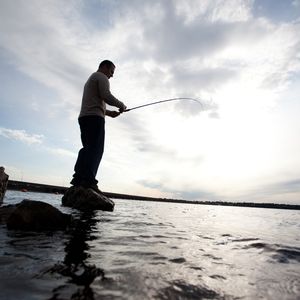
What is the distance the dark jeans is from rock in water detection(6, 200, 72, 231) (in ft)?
13.2

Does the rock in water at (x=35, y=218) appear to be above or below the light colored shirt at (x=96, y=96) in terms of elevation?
below

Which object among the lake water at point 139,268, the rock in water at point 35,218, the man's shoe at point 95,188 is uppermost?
the man's shoe at point 95,188

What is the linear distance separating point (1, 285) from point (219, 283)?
1.51 meters

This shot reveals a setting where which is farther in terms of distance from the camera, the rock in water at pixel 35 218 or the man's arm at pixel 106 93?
the man's arm at pixel 106 93

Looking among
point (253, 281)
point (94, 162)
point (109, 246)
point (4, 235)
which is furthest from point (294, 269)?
point (94, 162)

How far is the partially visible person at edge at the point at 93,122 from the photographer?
841 cm

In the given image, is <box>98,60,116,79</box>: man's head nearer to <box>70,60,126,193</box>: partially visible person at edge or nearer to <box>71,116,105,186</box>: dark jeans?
<box>70,60,126,193</box>: partially visible person at edge

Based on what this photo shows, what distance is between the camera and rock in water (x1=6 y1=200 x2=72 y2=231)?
161 inches

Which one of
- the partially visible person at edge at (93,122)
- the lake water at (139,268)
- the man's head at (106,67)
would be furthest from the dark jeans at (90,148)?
the lake water at (139,268)

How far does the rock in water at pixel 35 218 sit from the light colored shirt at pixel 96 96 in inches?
181

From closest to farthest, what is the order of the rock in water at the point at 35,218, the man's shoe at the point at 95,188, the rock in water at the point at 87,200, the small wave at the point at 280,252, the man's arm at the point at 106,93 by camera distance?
the small wave at the point at 280,252
the rock in water at the point at 35,218
the man's arm at the point at 106,93
the rock in water at the point at 87,200
the man's shoe at the point at 95,188

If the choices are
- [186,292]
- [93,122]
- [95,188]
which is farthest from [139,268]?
[95,188]

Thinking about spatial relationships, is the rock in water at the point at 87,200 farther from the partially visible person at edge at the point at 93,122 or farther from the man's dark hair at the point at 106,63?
the man's dark hair at the point at 106,63

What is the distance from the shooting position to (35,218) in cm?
422
